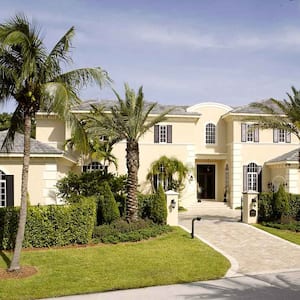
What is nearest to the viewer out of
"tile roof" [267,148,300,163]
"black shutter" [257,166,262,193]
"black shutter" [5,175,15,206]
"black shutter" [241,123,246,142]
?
"black shutter" [5,175,15,206]

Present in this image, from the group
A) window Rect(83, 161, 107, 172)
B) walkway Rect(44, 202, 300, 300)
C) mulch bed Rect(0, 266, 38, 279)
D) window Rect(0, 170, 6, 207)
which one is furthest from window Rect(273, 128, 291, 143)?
mulch bed Rect(0, 266, 38, 279)

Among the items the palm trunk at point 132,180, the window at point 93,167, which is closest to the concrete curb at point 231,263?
the palm trunk at point 132,180

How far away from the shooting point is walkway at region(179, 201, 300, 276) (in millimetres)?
12884

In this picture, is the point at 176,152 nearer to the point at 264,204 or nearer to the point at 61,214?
the point at 264,204

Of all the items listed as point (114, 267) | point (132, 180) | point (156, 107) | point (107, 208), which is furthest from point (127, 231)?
point (156, 107)

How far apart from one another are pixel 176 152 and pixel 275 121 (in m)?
10.2

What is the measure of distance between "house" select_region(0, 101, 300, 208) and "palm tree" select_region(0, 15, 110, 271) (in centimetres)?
1478

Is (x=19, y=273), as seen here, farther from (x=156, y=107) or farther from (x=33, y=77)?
(x=156, y=107)

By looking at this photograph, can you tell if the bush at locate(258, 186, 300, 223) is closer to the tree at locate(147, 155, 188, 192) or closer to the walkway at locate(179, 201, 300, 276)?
the walkway at locate(179, 201, 300, 276)

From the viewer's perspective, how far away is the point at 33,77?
11852 mm

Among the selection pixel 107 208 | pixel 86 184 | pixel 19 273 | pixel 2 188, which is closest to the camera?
pixel 19 273

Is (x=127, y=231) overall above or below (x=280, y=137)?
below

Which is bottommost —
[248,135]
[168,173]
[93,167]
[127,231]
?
[127,231]

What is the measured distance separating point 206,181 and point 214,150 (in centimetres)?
326
